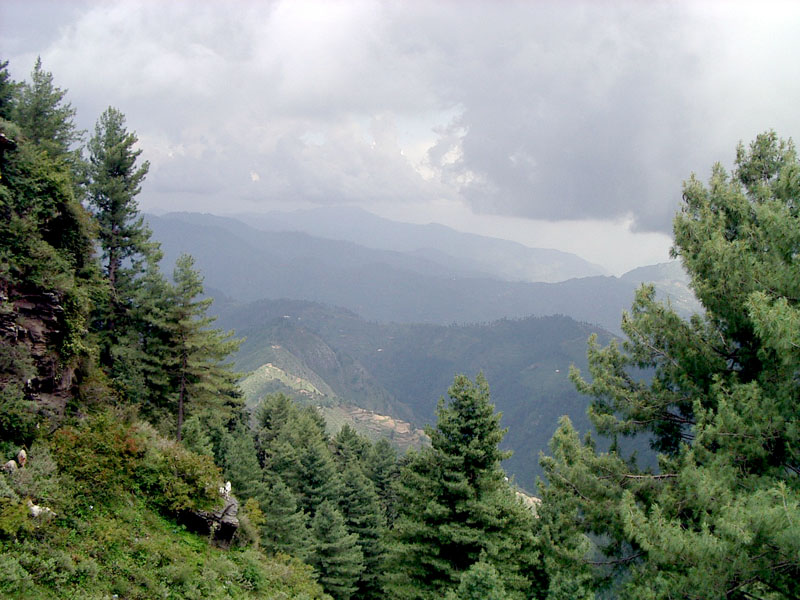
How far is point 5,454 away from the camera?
1191 centimetres

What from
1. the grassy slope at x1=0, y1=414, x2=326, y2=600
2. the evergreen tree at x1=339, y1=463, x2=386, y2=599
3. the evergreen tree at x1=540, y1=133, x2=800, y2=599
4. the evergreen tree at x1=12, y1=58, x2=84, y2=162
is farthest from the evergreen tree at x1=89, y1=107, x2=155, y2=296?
the evergreen tree at x1=540, y1=133, x2=800, y2=599

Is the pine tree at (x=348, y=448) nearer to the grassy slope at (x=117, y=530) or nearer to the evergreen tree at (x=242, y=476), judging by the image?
the evergreen tree at (x=242, y=476)

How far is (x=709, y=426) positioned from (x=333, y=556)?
20857 millimetres

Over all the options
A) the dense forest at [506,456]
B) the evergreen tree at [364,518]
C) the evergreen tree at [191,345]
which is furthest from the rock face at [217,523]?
the evergreen tree at [364,518]

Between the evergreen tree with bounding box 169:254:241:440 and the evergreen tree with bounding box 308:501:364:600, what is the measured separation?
9.16 meters

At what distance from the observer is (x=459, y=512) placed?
49.7 feet

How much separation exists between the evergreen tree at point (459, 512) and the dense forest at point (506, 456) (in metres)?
0.08

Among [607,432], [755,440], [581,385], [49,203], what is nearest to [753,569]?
[755,440]

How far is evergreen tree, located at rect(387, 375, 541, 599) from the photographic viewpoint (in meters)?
14.7

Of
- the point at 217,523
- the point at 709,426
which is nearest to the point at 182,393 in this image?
the point at 217,523

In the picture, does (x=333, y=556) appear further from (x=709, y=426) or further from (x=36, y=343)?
(x=709, y=426)

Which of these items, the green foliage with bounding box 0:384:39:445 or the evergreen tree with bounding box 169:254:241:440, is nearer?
the green foliage with bounding box 0:384:39:445

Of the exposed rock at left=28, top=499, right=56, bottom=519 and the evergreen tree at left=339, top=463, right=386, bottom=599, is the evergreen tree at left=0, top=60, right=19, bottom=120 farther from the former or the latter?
the evergreen tree at left=339, top=463, right=386, bottom=599

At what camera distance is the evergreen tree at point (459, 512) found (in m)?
14.7
